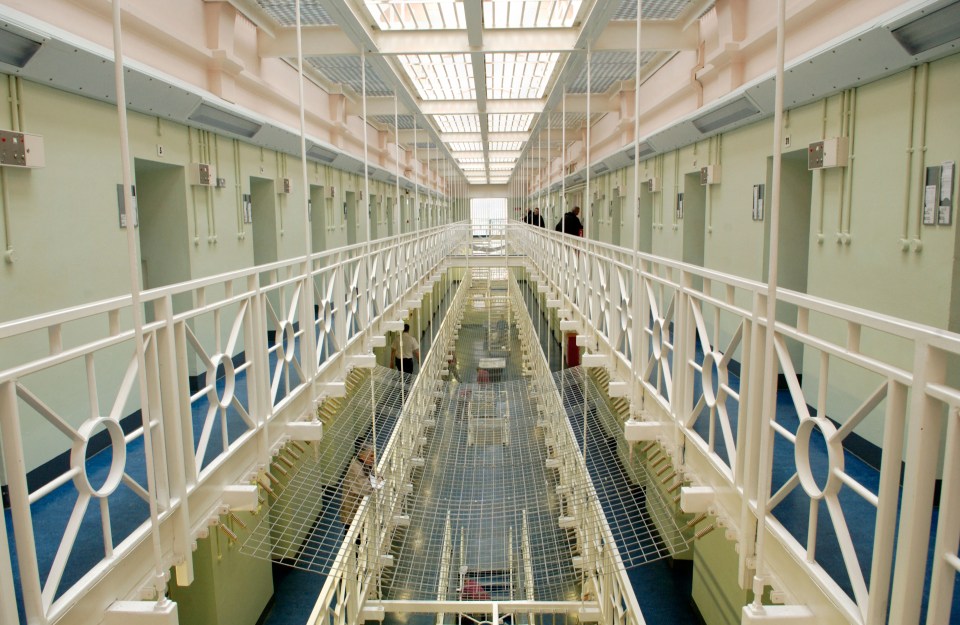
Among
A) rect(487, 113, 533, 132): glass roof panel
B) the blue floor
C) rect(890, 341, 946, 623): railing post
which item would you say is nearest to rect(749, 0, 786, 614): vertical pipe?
Result: rect(890, 341, 946, 623): railing post

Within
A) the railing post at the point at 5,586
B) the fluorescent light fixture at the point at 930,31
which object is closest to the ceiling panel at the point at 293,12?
the fluorescent light fixture at the point at 930,31

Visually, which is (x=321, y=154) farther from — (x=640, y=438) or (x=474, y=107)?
(x=640, y=438)

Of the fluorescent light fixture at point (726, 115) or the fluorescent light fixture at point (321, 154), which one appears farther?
the fluorescent light fixture at point (321, 154)

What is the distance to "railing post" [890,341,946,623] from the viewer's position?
3.88 ft

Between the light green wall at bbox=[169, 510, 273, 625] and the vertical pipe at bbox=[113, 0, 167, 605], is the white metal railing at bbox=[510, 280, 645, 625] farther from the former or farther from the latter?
the light green wall at bbox=[169, 510, 273, 625]

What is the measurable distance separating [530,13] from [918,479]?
14.6 feet

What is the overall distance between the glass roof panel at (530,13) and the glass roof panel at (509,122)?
4689 millimetres

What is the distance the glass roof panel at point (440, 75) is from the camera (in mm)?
6301

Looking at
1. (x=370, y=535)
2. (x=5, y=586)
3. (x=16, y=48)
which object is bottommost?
(x=370, y=535)

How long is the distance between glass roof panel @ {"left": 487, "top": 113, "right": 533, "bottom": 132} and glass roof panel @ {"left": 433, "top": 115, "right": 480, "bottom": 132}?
0.25 meters

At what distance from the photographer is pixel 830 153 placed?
3867 millimetres

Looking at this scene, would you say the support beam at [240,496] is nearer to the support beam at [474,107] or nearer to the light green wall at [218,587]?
the light green wall at [218,587]

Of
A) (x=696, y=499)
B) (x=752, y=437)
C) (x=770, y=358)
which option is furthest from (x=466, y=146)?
(x=770, y=358)

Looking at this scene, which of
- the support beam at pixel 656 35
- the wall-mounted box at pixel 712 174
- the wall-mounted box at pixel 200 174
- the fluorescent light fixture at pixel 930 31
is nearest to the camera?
the fluorescent light fixture at pixel 930 31
